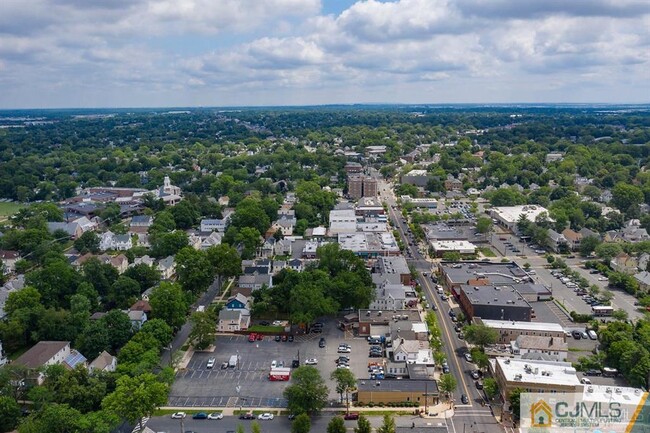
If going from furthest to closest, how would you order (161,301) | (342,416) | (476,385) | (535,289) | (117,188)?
(117,188), (535,289), (161,301), (476,385), (342,416)

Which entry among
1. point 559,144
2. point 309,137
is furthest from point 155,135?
point 559,144

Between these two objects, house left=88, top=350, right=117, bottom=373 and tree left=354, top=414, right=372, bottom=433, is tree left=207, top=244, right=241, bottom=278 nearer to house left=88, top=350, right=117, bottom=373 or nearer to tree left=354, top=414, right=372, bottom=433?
house left=88, top=350, right=117, bottom=373

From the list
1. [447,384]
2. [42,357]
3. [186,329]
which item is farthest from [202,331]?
[447,384]

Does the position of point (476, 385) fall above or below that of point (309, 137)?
below

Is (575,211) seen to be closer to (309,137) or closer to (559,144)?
(559,144)

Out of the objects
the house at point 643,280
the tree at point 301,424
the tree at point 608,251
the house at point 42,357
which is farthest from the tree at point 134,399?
the tree at point 608,251

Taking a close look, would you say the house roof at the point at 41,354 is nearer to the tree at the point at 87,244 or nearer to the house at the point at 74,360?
the house at the point at 74,360
